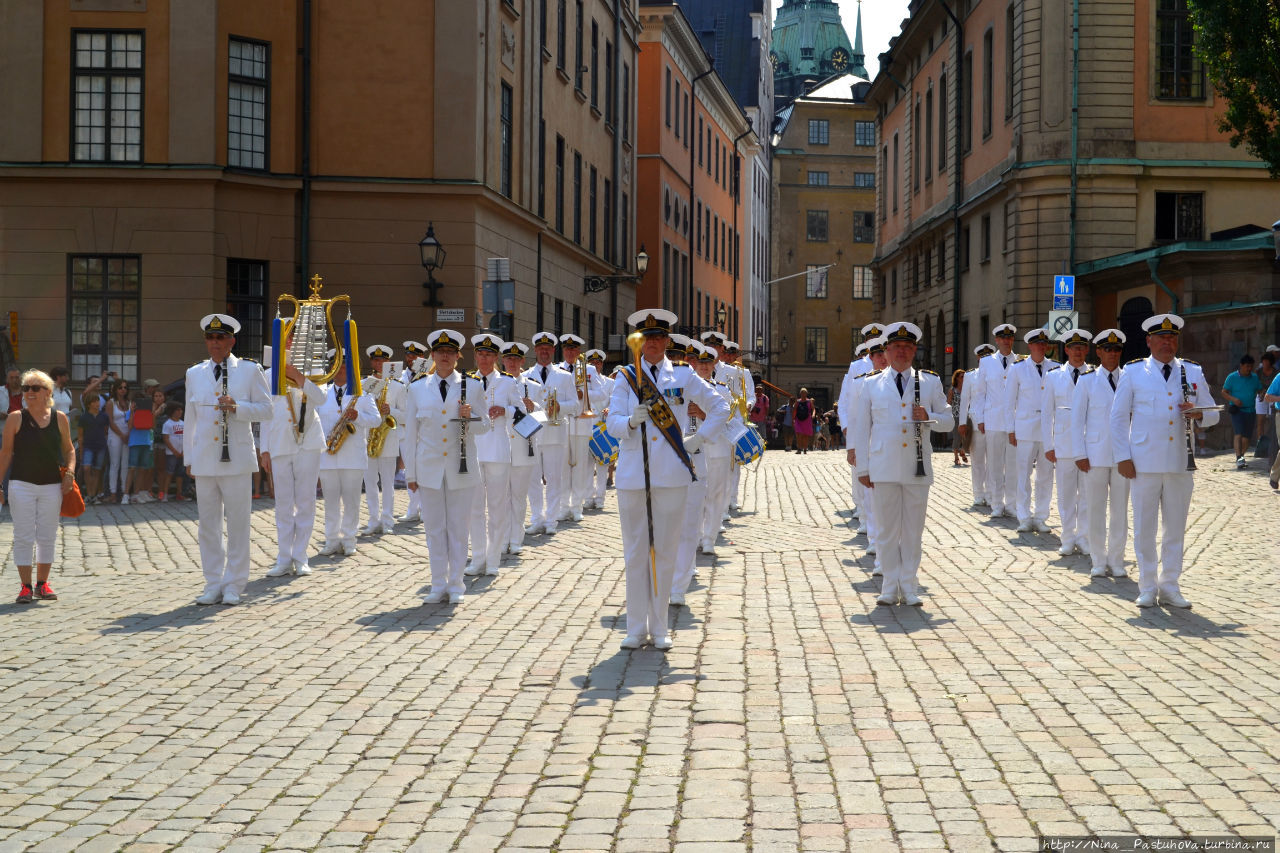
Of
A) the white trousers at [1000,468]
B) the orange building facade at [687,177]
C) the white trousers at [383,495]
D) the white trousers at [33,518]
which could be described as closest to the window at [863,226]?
the orange building facade at [687,177]

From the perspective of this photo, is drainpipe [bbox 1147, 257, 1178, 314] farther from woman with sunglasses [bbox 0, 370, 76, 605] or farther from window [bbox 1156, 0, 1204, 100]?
woman with sunglasses [bbox 0, 370, 76, 605]

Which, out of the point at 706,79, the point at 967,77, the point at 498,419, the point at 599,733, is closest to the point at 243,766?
the point at 599,733

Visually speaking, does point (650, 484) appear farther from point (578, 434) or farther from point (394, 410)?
point (578, 434)

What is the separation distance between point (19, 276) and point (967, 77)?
27372 millimetres

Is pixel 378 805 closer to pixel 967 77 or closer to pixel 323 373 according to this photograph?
pixel 323 373

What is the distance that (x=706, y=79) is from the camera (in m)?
62.5

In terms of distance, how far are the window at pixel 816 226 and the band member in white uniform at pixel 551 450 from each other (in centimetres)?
7797

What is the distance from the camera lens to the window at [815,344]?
91.5 meters

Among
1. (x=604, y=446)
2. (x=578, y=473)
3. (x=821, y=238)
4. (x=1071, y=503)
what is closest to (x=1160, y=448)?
(x=1071, y=503)

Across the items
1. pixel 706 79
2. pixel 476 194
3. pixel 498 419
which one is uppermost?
pixel 706 79

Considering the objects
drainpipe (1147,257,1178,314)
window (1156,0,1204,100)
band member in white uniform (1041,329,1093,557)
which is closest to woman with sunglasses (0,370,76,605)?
band member in white uniform (1041,329,1093,557)

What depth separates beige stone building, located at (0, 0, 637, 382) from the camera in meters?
25.0

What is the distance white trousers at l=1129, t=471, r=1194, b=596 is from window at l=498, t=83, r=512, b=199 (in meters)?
21.0

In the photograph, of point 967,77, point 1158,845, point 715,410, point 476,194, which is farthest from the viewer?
point 967,77
